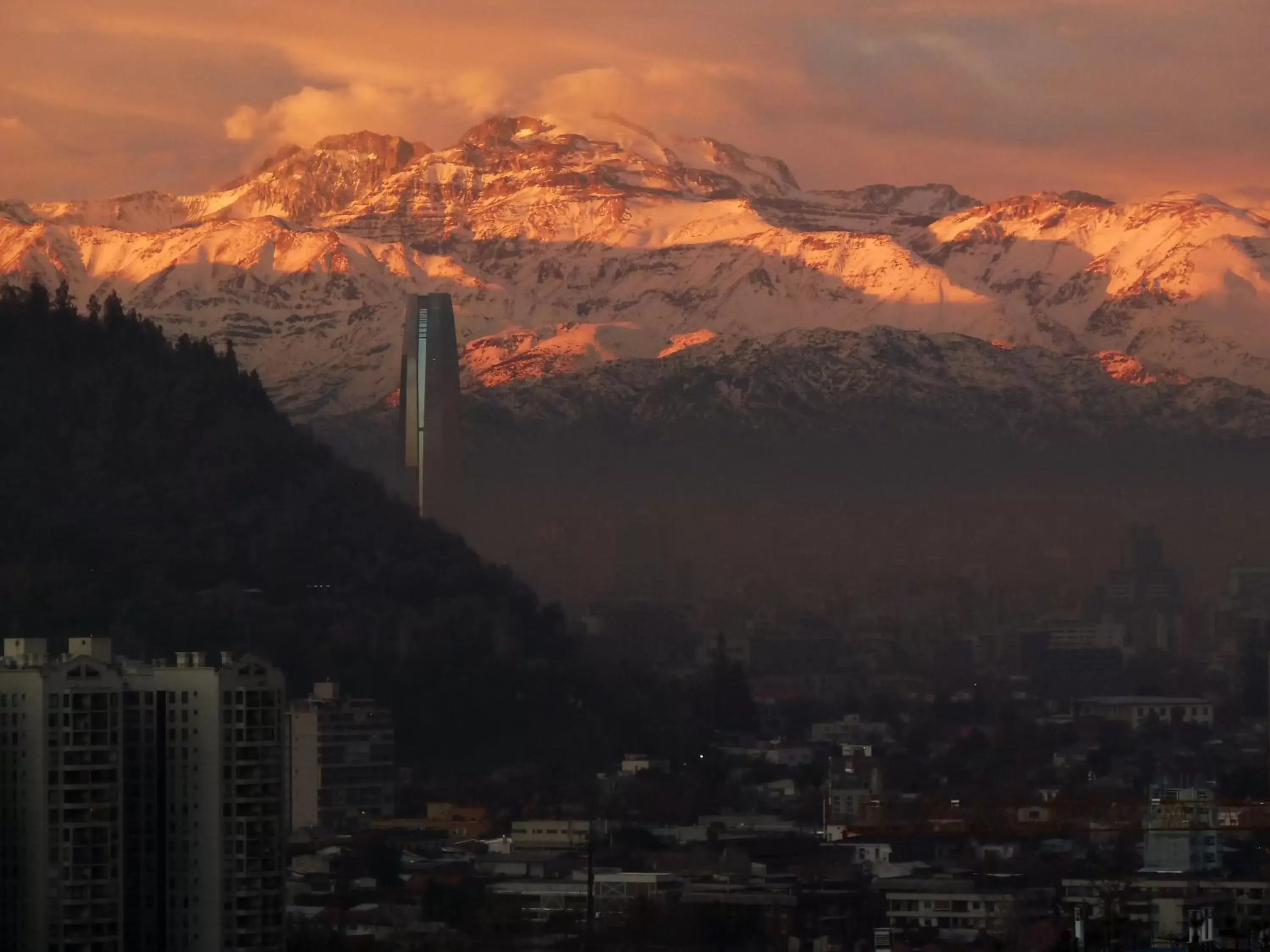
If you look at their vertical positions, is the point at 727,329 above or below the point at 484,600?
above

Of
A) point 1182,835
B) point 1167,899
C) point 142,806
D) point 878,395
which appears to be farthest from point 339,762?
point 878,395

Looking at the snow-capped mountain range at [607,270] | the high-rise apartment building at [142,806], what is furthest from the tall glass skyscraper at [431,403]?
the high-rise apartment building at [142,806]

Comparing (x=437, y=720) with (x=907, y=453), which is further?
(x=907, y=453)

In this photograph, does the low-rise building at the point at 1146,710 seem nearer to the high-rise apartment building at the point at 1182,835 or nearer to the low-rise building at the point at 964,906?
the high-rise apartment building at the point at 1182,835

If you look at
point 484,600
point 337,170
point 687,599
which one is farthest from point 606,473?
point 337,170

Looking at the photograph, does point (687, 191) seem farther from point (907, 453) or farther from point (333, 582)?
point (333, 582)

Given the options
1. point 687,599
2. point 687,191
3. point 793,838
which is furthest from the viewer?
point 687,191
